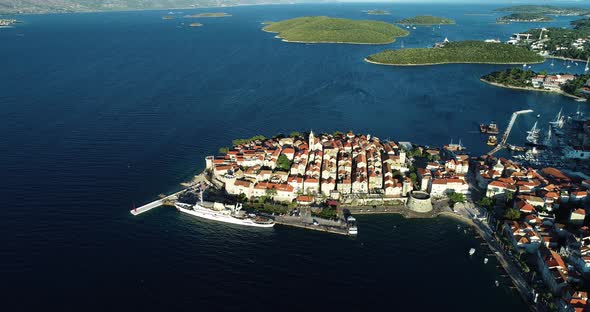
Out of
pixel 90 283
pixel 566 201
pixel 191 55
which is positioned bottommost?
pixel 90 283

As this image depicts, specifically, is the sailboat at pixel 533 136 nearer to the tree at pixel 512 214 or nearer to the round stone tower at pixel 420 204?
the tree at pixel 512 214

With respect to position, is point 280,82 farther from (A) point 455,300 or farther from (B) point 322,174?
(A) point 455,300

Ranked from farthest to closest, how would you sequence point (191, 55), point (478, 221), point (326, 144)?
point (191, 55) → point (326, 144) → point (478, 221)

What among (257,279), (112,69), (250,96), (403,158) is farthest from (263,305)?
(112,69)

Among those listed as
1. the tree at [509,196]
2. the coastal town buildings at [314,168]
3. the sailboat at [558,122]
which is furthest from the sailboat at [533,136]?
the tree at [509,196]

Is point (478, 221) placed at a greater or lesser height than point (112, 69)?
lesser

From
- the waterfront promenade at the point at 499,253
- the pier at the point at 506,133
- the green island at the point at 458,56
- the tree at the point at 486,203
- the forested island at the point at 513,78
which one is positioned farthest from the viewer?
the green island at the point at 458,56

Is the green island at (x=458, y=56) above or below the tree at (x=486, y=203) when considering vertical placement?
above
